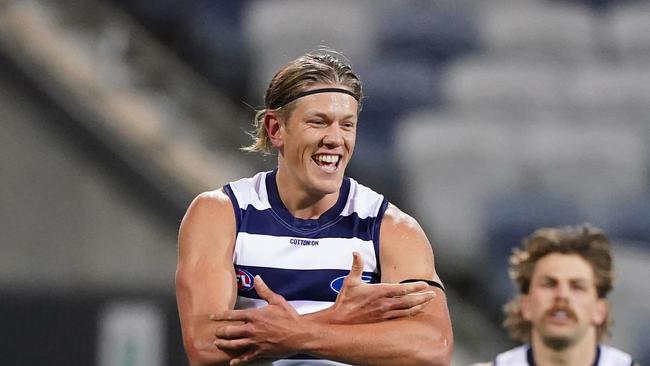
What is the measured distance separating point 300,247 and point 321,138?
30 cm

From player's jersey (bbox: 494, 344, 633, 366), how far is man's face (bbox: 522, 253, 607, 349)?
71 millimetres

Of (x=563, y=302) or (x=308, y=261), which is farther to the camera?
(x=563, y=302)

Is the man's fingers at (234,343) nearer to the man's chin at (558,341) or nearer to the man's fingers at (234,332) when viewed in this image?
the man's fingers at (234,332)

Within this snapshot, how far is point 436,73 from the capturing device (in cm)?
770

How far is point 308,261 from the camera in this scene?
9.75ft

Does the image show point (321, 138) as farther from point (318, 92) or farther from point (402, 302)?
point (402, 302)

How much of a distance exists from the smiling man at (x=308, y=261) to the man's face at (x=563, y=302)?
152 cm

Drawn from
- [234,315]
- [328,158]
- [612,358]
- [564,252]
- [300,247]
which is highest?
[564,252]

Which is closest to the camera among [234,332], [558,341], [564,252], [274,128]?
[234,332]

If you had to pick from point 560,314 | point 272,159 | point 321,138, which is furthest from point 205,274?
point 272,159

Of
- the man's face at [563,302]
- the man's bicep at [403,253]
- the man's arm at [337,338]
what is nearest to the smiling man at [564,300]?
the man's face at [563,302]

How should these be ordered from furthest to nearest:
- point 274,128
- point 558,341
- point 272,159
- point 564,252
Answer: point 272,159 < point 564,252 < point 558,341 < point 274,128

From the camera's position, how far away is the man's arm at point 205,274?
2.84 m

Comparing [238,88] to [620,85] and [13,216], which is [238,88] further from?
[620,85]
